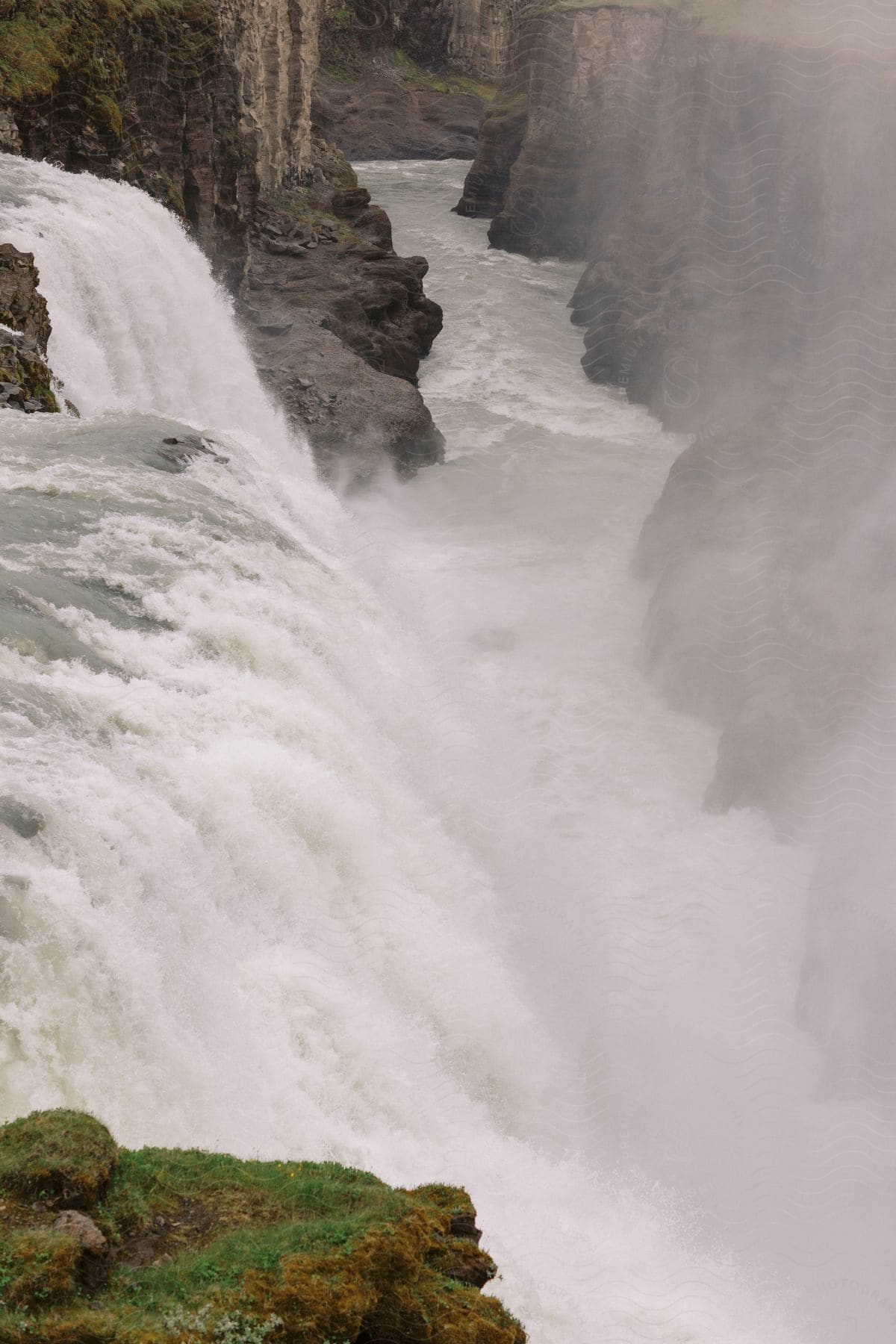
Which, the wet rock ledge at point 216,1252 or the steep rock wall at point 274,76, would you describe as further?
the steep rock wall at point 274,76

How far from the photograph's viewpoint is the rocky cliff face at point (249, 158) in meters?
20.7

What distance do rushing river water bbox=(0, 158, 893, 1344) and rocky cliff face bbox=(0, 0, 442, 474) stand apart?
91.3 inches

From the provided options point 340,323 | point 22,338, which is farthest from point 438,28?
point 22,338

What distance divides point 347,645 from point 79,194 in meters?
9.46

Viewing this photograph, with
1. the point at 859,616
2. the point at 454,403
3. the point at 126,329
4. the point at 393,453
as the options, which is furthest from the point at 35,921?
the point at 454,403

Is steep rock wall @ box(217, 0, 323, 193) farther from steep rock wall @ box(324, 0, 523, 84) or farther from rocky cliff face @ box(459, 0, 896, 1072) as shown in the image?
steep rock wall @ box(324, 0, 523, 84)

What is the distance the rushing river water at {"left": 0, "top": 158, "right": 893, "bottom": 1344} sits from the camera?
793cm

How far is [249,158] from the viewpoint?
95.7 ft

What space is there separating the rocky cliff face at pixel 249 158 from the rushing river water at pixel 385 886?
2.32 m

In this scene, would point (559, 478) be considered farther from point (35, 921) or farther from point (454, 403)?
point (35, 921)

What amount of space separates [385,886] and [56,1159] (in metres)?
5.67

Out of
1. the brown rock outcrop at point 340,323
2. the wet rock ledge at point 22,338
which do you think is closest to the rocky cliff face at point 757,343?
the brown rock outcrop at point 340,323

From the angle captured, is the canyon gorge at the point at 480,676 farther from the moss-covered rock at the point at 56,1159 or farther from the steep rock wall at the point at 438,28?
the steep rock wall at the point at 438,28

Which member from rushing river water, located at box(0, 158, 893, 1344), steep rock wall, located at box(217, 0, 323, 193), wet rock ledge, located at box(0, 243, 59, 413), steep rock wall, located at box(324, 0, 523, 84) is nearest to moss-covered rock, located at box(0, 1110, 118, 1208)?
rushing river water, located at box(0, 158, 893, 1344)
